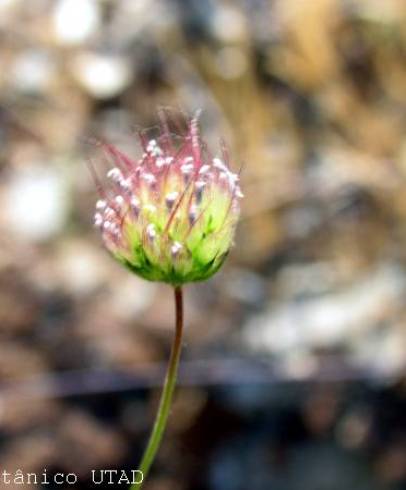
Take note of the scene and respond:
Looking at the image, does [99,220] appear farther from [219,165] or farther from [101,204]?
[219,165]

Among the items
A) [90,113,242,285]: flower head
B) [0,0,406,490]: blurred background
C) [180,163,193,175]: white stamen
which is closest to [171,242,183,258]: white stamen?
[90,113,242,285]: flower head

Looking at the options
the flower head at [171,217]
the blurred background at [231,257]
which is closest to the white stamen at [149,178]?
the flower head at [171,217]

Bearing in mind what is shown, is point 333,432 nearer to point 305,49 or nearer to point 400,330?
point 400,330

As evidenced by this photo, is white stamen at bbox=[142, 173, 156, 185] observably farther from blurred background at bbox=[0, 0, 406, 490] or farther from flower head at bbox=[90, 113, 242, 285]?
blurred background at bbox=[0, 0, 406, 490]

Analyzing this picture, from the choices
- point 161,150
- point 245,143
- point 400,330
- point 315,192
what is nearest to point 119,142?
point 245,143

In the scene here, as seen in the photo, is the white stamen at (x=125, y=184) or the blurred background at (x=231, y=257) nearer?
the white stamen at (x=125, y=184)

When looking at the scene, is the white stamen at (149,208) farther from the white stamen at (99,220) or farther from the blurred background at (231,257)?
the blurred background at (231,257)
